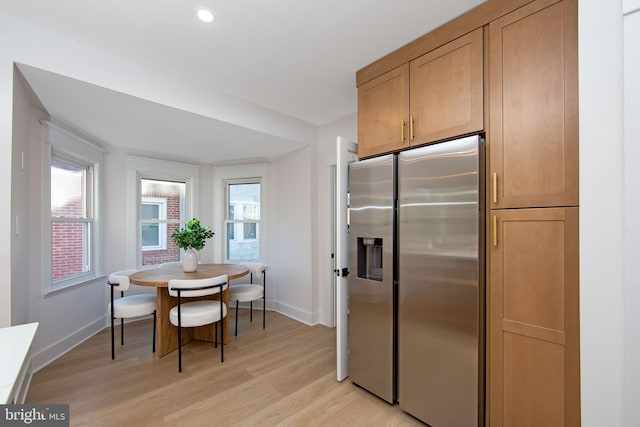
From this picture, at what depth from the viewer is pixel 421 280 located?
1896 millimetres

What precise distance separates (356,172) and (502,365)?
1.58 m

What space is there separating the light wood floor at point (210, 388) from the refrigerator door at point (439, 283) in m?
0.37

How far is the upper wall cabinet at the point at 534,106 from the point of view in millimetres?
1391

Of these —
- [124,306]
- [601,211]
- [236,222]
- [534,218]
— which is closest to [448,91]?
[534,218]

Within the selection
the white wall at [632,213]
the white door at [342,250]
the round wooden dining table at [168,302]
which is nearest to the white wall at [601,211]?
the white wall at [632,213]

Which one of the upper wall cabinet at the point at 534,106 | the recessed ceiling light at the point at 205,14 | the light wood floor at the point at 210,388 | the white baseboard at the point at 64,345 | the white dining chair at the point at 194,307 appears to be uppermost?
the recessed ceiling light at the point at 205,14

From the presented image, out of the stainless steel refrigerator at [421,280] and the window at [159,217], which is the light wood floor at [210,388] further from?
the window at [159,217]

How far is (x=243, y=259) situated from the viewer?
15.6 feet

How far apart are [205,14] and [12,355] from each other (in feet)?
6.48

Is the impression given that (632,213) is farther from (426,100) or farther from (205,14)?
(205,14)

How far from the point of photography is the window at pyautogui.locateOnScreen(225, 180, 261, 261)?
4723mm

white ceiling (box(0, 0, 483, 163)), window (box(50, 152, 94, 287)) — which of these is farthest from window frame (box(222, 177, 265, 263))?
window (box(50, 152, 94, 287))

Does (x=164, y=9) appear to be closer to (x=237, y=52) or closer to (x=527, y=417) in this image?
(x=237, y=52)

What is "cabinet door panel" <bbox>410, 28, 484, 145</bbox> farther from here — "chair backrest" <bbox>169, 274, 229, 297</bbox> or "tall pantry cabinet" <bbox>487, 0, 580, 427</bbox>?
"chair backrest" <bbox>169, 274, 229, 297</bbox>
